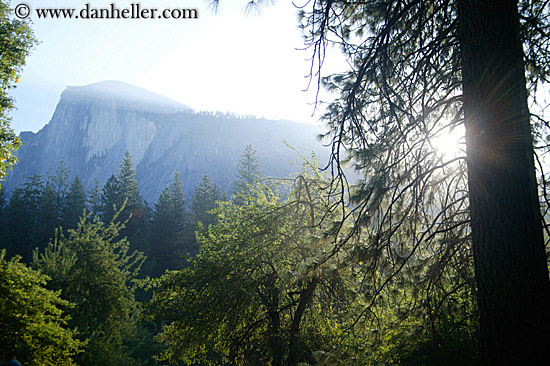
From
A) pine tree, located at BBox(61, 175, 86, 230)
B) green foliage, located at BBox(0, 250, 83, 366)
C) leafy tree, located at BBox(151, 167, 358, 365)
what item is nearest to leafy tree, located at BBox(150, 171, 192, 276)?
pine tree, located at BBox(61, 175, 86, 230)

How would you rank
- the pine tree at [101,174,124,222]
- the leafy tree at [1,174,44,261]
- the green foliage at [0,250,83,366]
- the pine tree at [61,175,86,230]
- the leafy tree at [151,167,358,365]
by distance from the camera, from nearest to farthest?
the green foliage at [0,250,83,366], the leafy tree at [151,167,358,365], the leafy tree at [1,174,44,261], the pine tree at [101,174,124,222], the pine tree at [61,175,86,230]

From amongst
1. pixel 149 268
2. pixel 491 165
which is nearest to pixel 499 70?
pixel 491 165

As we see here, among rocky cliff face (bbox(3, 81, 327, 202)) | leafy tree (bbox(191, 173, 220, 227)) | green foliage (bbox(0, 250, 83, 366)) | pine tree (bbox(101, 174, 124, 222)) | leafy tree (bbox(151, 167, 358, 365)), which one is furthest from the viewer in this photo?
rocky cliff face (bbox(3, 81, 327, 202))

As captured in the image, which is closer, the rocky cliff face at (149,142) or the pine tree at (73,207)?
the pine tree at (73,207)

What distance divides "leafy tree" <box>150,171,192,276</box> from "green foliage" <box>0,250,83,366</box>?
22060 millimetres

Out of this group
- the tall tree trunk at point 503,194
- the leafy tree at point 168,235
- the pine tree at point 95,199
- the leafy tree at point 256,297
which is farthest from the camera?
the pine tree at point 95,199

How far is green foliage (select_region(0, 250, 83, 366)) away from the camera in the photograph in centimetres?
638

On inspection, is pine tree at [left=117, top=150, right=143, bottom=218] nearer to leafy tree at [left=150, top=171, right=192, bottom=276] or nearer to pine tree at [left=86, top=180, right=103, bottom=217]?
pine tree at [left=86, top=180, right=103, bottom=217]

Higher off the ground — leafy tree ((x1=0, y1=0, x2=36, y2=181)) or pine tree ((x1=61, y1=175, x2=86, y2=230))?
leafy tree ((x1=0, y1=0, x2=36, y2=181))

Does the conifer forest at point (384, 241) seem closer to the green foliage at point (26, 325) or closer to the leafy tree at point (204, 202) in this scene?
the green foliage at point (26, 325)

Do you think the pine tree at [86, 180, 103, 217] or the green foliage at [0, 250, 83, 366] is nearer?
the green foliage at [0, 250, 83, 366]

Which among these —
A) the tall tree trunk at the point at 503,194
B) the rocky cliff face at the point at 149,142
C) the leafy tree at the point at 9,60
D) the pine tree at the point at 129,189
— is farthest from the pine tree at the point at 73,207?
the rocky cliff face at the point at 149,142

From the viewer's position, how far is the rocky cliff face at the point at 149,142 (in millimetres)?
96688

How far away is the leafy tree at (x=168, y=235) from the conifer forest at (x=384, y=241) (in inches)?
670
